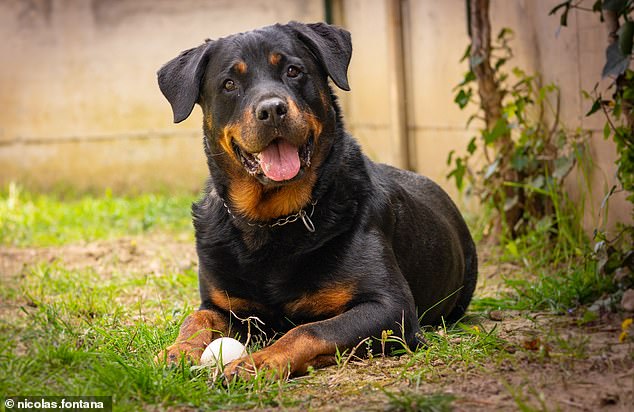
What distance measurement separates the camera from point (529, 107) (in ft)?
20.7

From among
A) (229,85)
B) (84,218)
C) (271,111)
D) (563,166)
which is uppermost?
(229,85)

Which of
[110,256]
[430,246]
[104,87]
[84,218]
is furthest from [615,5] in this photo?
[104,87]

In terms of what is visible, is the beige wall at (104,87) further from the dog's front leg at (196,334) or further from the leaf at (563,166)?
the dog's front leg at (196,334)

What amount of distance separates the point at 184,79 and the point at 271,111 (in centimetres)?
65

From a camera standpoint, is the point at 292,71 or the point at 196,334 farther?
the point at 292,71

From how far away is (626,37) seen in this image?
4105 millimetres

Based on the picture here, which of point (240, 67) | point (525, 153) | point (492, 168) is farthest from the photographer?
point (492, 168)

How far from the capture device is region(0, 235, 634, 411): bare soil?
3.04 m

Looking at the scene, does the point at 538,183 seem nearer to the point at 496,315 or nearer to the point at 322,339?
the point at 496,315

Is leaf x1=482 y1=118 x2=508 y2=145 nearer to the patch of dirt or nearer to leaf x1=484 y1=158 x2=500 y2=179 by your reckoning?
leaf x1=484 y1=158 x2=500 y2=179

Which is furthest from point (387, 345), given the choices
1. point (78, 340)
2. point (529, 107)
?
point (529, 107)

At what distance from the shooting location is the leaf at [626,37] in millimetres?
4098

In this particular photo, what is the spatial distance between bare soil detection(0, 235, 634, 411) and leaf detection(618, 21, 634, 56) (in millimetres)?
1188

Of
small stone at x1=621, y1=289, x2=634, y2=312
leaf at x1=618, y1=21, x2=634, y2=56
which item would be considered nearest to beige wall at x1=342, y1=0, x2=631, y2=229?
leaf at x1=618, y1=21, x2=634, y2=56
